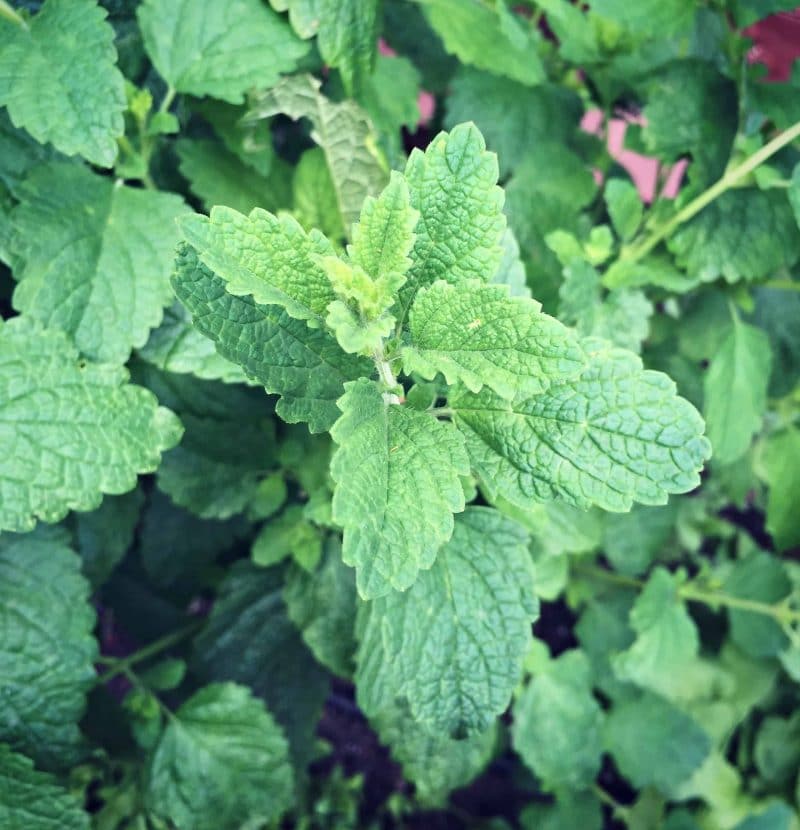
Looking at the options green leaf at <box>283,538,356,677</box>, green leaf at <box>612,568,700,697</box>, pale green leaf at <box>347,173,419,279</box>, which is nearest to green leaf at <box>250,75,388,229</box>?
pale green leaf at <box>347,173,419,279</box>

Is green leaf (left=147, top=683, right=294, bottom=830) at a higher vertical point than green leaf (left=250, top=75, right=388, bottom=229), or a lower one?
lower

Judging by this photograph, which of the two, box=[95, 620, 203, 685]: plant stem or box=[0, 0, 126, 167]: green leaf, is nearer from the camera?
box=[0, 0, 126, 167]: green leaf

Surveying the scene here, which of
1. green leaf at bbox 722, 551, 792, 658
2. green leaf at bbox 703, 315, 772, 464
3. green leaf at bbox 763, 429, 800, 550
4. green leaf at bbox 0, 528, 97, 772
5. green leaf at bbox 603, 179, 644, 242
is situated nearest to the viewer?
green leaf at bbox 0, 528, 97, 772

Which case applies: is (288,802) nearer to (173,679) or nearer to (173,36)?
(173,679)

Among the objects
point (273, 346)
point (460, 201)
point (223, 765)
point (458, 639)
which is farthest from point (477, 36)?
point (223, 765)

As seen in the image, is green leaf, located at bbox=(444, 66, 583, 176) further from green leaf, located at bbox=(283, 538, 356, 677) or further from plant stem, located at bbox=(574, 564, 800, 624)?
plant stem, located at bbox=(574, 564, 800, 624)

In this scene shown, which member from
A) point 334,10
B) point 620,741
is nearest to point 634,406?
point 334,10

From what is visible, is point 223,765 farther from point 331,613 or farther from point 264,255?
point 264,255
